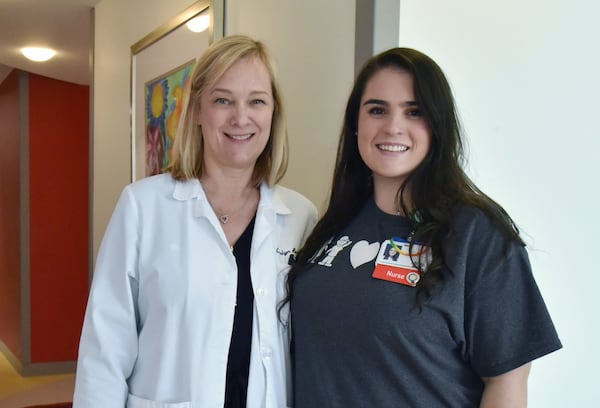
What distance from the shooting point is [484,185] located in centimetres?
181

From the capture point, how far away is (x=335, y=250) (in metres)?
1.35

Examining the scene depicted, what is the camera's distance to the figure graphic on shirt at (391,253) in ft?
3.98

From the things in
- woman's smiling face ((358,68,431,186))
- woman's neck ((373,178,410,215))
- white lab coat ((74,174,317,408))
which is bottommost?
white lab coat ((74,174,317,408))

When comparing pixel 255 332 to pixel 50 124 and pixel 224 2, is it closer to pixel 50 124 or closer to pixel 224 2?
pixel 224 2

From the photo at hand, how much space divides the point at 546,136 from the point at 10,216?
5.66 m

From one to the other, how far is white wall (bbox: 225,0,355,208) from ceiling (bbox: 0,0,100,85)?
2076 mm

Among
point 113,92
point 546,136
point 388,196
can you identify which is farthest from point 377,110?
point 113,92

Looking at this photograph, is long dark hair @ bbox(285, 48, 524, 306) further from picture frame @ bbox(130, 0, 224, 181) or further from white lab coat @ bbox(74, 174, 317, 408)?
picture frame @ bbox(130, 0, 224, 181)

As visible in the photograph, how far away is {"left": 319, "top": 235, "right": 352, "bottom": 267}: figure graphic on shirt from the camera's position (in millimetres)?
1335

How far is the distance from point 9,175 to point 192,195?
5360mm

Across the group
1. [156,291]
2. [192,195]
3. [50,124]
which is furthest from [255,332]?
[50,124]

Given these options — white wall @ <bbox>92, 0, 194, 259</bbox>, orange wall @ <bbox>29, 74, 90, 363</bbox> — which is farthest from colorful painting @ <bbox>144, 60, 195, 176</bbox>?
orange wall @ <bbox>29, 74, 90, 363</bbox>

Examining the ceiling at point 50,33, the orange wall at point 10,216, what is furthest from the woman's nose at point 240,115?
the orange wall at point 10,216

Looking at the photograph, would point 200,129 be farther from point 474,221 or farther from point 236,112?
point 474,221
